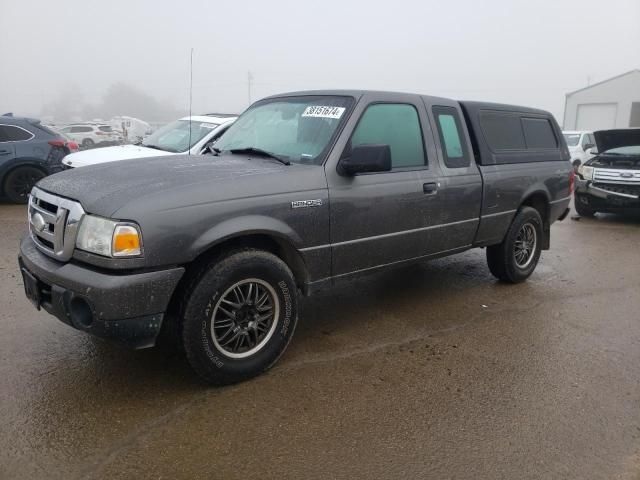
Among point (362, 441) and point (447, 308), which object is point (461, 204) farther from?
point (362, 441)

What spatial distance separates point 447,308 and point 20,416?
137 inches

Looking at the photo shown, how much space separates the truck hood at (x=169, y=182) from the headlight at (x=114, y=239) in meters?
0.06

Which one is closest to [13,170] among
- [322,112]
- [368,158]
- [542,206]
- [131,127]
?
[322,112]

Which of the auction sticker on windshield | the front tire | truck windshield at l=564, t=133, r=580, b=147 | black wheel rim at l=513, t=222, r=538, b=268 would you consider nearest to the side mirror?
the auction sticker on windshield

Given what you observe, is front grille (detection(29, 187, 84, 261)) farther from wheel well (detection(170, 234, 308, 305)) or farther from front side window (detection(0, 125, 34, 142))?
front side window (detection(0, 125, 34, 142))

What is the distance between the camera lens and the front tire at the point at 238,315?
10.1 ft

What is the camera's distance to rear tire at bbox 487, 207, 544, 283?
5.44m

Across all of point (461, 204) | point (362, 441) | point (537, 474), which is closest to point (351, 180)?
point (461, 204)

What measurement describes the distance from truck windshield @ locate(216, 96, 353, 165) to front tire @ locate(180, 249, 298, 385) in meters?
0.93

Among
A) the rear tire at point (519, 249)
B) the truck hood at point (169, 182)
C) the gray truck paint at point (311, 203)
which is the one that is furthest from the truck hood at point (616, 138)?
the truck hood at point (169, 182)

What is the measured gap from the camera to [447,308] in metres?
4.89

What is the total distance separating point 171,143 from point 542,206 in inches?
218

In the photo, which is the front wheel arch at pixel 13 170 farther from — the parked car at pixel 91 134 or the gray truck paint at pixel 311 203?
the parked car at pixel 91 134

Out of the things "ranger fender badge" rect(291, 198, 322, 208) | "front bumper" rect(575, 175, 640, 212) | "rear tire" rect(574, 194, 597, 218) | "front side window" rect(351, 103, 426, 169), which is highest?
"front side window" rect(351, 103, 426, 169)
